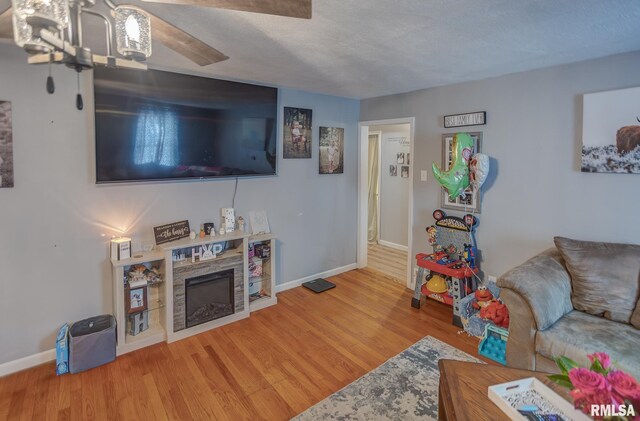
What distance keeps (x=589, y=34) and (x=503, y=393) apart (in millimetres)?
2115

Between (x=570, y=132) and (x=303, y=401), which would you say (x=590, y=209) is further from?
(x=303, y=401)

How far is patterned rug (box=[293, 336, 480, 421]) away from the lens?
2.08 meters

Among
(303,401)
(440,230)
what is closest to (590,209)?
(440,230)

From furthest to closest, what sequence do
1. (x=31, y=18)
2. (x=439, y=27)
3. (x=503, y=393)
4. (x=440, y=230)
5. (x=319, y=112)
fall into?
(x=319, y=112)
(x=440, y=230)
(x=439, y=27)
(x=503, y=393)
(x=31, y=18)

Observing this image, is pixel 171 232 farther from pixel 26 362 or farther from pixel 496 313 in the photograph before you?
pixel 496 313

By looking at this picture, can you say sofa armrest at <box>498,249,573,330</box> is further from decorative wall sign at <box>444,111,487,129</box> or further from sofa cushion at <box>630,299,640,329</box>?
decorative wall sign at <box>444,111,487,129</box>

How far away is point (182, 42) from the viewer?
163 cm

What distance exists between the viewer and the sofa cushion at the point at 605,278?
225cm

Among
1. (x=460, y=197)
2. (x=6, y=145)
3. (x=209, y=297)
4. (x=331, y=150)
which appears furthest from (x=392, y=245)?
(x=6, y=145)

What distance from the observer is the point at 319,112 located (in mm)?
4066

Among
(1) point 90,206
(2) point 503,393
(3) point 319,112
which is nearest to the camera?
(2) point 503,393

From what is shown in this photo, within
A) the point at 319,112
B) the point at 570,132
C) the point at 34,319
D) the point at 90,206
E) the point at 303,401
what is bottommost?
the point at 303,401

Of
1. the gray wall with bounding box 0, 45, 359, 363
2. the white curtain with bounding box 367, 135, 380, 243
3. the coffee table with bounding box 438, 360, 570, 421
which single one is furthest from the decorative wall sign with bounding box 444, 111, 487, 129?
the white curtain with bounding box 367, 135, 380, 243

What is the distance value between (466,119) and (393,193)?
8.87ft
